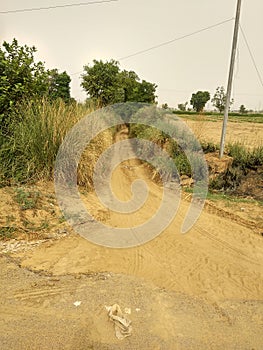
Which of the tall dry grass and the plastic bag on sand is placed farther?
the tall dry grass

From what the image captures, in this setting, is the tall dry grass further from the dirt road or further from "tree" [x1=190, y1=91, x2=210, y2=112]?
"tree" [x1=190, y1=91, x2=210, y2=112]

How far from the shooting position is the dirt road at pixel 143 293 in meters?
2.30

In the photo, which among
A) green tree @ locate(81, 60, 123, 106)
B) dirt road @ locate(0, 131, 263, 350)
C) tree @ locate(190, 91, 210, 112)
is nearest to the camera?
dirt road @ locate(0, 131, 263, 350)

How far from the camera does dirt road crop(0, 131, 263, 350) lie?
230cm

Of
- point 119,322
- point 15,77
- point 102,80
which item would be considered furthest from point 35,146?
point 102,80

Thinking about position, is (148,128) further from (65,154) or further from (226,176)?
(65,154)

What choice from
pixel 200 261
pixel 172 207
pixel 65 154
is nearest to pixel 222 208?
pixel 172 207

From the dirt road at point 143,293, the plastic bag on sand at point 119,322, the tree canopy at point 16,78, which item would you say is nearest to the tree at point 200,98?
the tree canopy at point 16,78

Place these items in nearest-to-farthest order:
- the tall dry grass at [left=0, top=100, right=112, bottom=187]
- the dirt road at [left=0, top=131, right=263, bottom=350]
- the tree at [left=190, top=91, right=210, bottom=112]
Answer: the dirt road at [left=0, top=131, right=263, bottom=350] < the tall dry grass at [left=0, top=100, right=112, bottom=187] < the tree at [left=190, top=91, right=210, bottom=112]

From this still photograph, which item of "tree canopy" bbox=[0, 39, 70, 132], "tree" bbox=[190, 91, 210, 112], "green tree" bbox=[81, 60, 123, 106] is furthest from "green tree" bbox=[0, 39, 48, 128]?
"tree" bbox=[190, 91, 210, 112]

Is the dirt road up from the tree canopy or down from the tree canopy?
down

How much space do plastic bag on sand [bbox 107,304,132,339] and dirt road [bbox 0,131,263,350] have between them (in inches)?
2.1

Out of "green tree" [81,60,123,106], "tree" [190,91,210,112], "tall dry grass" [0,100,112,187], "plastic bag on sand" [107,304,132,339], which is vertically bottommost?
"plastic bag on sand" [107,304,132,339]

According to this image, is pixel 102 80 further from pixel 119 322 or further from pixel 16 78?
pixel 119 322
